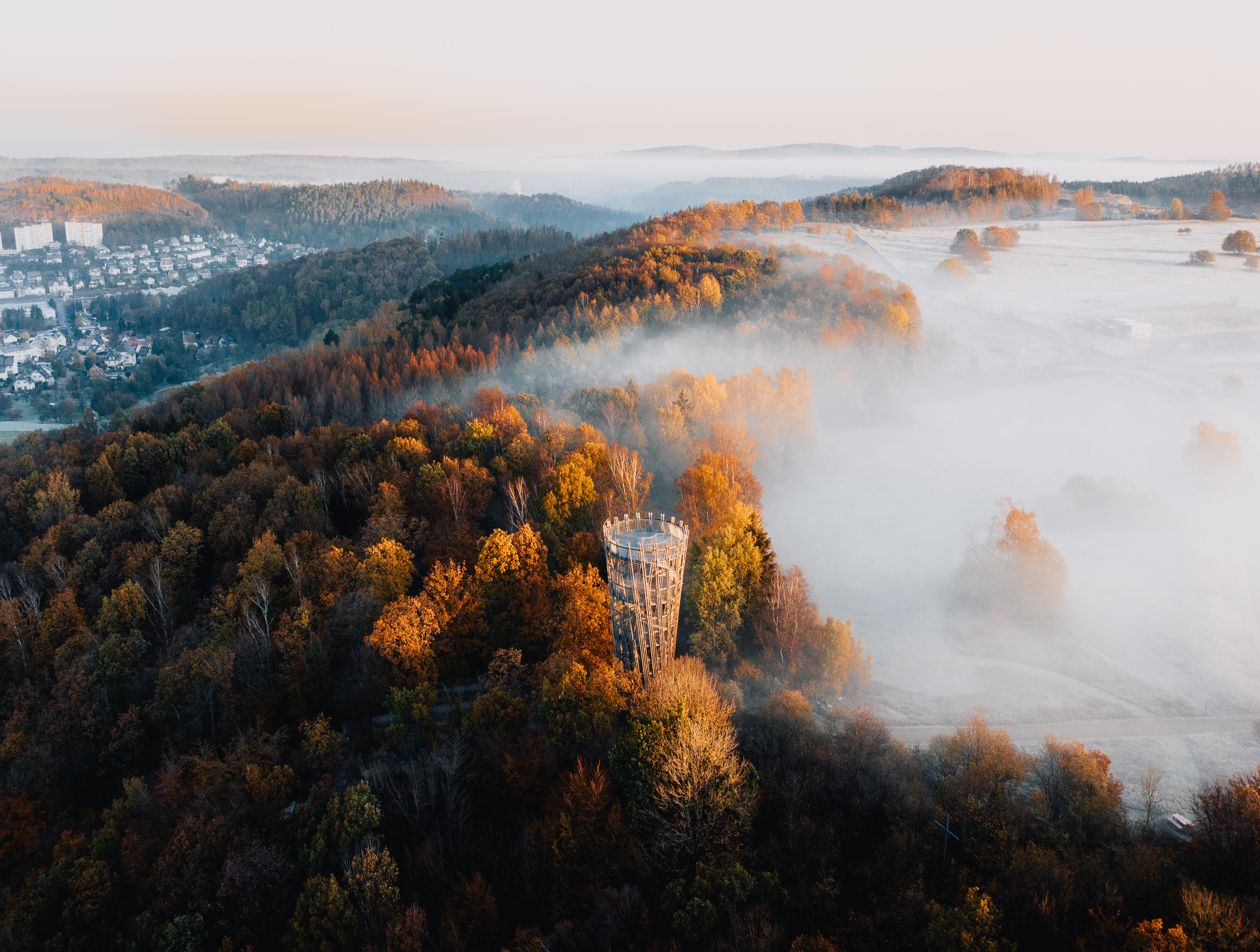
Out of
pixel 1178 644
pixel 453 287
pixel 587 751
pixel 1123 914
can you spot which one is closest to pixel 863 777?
pixel 1123 914

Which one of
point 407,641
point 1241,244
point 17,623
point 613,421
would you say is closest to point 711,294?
point 613,421

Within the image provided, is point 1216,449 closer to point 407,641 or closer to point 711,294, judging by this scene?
point 711,294

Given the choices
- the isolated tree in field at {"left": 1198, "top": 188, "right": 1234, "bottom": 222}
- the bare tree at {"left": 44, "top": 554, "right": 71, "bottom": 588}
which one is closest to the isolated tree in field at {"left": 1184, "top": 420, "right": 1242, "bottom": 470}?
the isolated tree in field at {"left": 1198, "top": 188, "right": 1234, "bottom": 222}

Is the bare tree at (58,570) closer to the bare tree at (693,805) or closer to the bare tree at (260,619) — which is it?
the bare tree at (260,619)

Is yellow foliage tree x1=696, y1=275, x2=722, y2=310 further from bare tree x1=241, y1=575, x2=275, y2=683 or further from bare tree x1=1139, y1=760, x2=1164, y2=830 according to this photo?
bare tree x1=1139, y1=760, x2=1164, y2=830

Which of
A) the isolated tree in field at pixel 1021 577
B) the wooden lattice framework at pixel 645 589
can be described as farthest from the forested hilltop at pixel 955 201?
the wooden lattice framework at pixel 645 589
